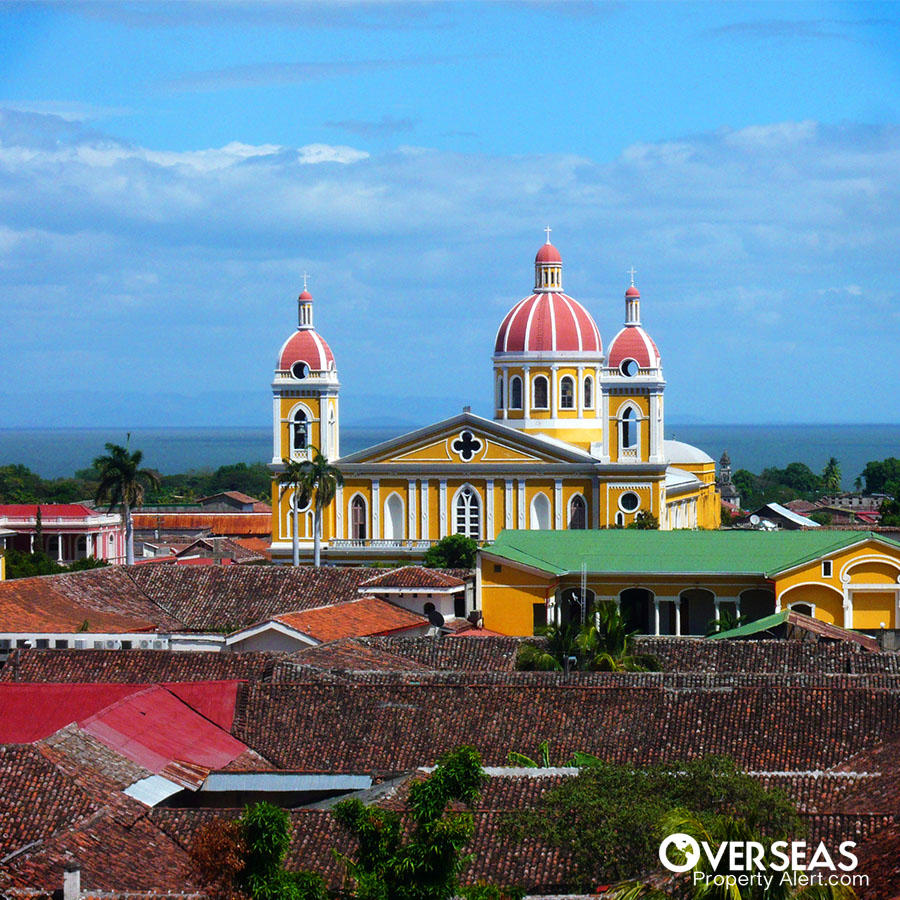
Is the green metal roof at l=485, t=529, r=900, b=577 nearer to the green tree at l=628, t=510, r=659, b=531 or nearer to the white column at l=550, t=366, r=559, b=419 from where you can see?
the green tree at l=628, t=510, r=659, b=531

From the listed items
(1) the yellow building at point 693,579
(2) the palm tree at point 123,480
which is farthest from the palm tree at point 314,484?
(1) the yellow building at point 693,579

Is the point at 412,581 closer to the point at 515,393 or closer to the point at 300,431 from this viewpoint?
the point at 300,431

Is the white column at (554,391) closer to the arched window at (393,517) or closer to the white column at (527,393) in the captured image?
the white column at (527,393)

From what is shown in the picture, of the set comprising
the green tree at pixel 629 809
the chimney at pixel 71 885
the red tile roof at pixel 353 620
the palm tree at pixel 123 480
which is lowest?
the chimney at pixel 71 885

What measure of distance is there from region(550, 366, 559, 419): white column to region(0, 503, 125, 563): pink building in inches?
624

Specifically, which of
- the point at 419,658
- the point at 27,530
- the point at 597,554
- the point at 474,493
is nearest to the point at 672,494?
the point at 474,493

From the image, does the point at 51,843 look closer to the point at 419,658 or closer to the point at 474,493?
the point at 419,658

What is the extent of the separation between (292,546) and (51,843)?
40.5 meters

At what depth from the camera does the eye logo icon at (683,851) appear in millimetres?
13695

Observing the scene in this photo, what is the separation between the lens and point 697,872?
13523mm

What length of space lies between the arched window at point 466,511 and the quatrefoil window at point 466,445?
3.18 ft

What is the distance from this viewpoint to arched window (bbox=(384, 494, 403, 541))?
59031 mm

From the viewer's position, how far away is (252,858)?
1509 centimetres

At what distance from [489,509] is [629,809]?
40.3 m
